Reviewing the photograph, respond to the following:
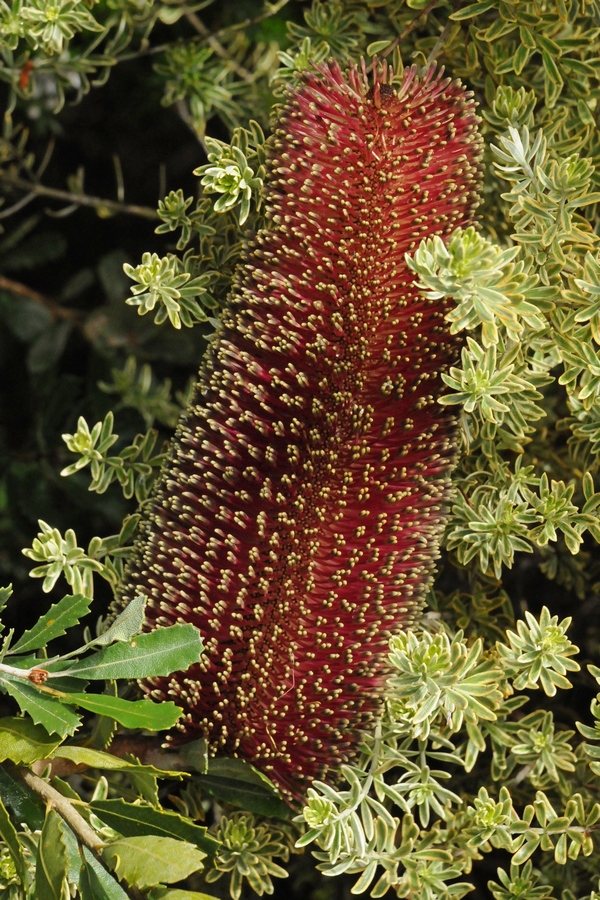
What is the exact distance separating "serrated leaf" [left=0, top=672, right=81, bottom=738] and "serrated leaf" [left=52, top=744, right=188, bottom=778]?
0.05 metres

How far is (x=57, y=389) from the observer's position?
4.56 ft

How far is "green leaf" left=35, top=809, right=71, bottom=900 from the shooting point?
0.71 metres

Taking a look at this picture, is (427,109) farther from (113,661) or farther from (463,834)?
(463,834)

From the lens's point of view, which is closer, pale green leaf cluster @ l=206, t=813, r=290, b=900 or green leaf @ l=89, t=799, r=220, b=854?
green leaf @ l=89, t=799, r=220, b=854

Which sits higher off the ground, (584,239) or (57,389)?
(584,239)

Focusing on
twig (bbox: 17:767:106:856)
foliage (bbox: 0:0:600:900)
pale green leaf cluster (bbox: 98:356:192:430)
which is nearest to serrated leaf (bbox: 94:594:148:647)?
foliage (bbox: 0:0:600:900)

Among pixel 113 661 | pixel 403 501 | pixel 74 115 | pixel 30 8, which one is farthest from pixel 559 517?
pixel 74 115

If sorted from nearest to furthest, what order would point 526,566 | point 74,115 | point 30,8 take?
1. point 30,8
2. point 526,566
3. point 74,115

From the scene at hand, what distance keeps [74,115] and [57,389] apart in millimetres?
460

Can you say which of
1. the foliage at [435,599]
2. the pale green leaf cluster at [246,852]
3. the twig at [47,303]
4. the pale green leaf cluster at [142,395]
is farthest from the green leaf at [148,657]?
the twig at [47,303]

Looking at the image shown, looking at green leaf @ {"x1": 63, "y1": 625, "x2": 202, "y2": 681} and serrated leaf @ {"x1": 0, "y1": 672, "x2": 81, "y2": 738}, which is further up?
green leaf @ {"x1": 63, "y1": 625, "x2": 202, "y2": 681}

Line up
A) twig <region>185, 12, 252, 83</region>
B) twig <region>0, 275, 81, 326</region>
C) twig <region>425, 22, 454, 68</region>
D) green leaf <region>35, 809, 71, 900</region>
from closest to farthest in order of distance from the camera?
1. green leaf <region>35, 809, 71, 900</region>
2. twig <region>425, 22, 454, 68</region>
3. twig <region>185, 12, 252, 83</region>
4. twig <region>0, 275, 81, 326</region>

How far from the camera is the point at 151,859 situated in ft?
2.39

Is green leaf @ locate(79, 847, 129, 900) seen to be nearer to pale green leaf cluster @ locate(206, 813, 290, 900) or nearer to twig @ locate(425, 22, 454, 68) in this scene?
pale green leaf cluster @ locate(206, 813, 290, 900)
